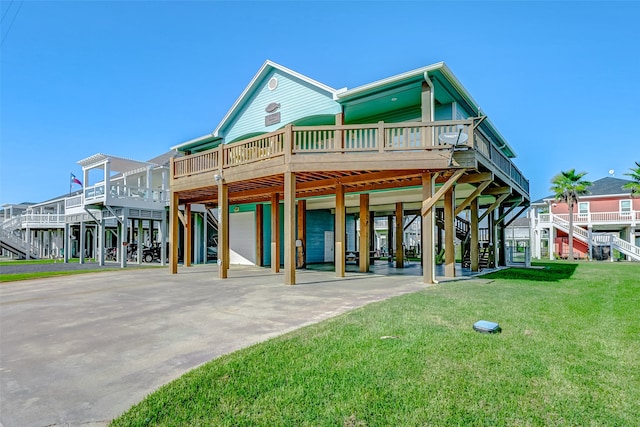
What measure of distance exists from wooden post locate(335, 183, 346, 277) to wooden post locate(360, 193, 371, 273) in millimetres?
1252

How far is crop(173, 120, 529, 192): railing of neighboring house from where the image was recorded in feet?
29.2

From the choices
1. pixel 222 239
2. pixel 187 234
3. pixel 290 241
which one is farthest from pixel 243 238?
pixel 290 241

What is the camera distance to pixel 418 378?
2982mm

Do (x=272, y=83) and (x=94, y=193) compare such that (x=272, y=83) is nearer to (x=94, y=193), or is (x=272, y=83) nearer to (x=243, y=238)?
(x=243, y=238)

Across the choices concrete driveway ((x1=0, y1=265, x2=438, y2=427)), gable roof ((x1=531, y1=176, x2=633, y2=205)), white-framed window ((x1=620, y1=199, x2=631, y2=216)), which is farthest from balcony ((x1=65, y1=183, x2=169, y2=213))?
white-framed window ((x1=620, y1=199, x2=631, y2=216))

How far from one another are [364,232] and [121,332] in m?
8.23

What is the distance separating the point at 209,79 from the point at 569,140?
74.8 feet

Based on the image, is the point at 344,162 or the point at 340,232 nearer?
the point at 344,162

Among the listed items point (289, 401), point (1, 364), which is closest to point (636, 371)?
point (289, 401)

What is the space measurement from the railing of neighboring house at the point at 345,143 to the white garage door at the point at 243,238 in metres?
5.36

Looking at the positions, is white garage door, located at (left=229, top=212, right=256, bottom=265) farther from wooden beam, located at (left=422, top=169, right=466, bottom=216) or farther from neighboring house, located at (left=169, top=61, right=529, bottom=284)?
wooden beam, located at (left=422, top=169, right=466, bottom=216)

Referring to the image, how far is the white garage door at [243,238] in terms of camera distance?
17455 millimetres

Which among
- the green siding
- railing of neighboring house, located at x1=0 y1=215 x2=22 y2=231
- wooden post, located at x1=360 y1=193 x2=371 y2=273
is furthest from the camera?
railing of neighboring house, located at x1=0 y1=215 x2=22 y2=231

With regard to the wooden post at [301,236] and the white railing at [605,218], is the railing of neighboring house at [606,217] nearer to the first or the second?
the white railing at [605,218]
